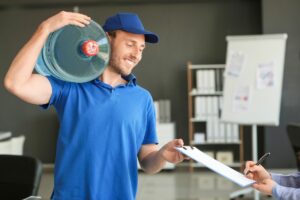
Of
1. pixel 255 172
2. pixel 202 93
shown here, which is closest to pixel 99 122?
pixel 255 172

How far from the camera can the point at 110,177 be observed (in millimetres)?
1382

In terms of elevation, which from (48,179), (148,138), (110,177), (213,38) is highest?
(213,38)

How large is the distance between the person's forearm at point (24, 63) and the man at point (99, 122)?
2 centimetres

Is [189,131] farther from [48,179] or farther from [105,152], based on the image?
[105,152]

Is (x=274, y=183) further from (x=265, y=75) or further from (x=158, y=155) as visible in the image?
(x=265, y=75)

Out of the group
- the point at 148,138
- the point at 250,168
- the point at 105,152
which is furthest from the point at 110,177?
the point at 250,168

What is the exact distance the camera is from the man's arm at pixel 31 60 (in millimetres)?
1252

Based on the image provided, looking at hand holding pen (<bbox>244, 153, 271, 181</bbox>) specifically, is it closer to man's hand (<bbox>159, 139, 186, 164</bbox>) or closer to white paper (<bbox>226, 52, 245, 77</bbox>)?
man's hand (<bbox>159, 139, 186, 164</bbox>)

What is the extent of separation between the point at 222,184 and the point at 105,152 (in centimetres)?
400

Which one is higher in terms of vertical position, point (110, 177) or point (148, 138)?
point (148, 138)

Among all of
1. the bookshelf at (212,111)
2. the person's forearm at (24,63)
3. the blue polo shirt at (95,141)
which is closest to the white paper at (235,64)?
the bookshelf at (212,111)

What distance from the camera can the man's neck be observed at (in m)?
1.48

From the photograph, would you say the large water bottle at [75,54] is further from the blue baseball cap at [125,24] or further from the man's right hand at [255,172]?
the man's right hand at [255,172]

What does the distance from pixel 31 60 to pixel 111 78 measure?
0.33 m
